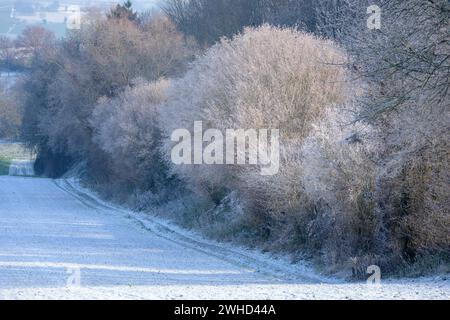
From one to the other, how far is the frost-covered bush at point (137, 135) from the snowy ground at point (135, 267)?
2643 millimetres

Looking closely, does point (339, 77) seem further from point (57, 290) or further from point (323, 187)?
point (57, 290)

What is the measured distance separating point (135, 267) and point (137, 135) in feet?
76.7

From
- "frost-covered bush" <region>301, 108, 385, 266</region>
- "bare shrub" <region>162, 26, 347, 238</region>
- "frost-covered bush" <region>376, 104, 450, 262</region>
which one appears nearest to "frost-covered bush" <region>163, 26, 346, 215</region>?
"bare shrub" <region>162, 26, 347, 238</region>

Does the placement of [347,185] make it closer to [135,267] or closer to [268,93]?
[135,267]

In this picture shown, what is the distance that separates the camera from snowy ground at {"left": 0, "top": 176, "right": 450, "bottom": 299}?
46.6ft

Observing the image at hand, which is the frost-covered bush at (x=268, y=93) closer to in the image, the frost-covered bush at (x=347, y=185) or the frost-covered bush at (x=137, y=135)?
the frost-covered bush at (x=347, y=185)

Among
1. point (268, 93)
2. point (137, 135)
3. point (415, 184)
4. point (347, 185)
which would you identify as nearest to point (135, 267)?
point (347, 185)

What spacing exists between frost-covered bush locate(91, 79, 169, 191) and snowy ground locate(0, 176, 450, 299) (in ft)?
8.67

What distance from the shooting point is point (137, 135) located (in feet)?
149

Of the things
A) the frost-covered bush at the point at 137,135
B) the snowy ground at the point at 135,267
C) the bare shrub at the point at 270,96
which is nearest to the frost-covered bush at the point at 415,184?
the snowy ground at the point at 135,267

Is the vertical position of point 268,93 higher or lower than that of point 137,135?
higher

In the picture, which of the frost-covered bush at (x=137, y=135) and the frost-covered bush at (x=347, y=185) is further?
the frost-covered bush at (x=137, y=135)

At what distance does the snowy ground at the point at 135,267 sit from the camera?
14219mm
